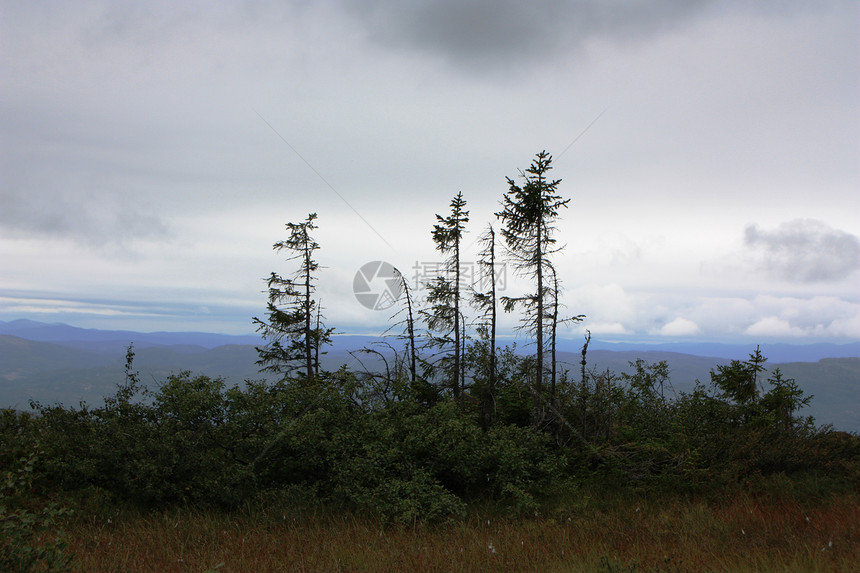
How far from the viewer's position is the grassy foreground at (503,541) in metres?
7.19

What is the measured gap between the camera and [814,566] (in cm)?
664

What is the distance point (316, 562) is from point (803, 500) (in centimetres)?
1029

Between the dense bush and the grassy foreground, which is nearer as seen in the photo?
the grassy foreground

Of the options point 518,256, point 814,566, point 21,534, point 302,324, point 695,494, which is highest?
point 518,256

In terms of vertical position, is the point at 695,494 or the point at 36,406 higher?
the point at 36,406

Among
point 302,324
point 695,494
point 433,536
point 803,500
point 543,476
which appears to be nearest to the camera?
point 433,536

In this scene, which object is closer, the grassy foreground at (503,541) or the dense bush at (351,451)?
the grassy foreground at (503,541)

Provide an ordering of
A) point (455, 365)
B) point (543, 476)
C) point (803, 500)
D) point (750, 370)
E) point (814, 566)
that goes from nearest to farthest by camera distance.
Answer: point (814, 566), point (803, 500), point (543, 476), point (750, 370), point (455, 365)

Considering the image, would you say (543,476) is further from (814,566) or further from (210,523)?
(210,523)

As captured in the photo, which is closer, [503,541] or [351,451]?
[503,541]

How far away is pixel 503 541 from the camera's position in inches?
344

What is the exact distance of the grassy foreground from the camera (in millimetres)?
7188

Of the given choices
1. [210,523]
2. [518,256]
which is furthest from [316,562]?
[518,256]

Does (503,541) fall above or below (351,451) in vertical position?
below
